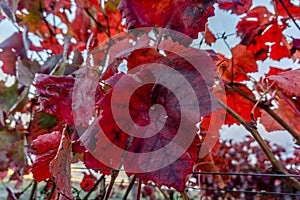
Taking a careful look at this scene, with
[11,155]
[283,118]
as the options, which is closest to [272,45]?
[283,118]

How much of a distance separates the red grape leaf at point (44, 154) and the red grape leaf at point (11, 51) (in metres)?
0.46

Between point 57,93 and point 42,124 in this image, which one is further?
point 42,124

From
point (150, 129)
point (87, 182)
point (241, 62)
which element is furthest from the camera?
point (87, 182)

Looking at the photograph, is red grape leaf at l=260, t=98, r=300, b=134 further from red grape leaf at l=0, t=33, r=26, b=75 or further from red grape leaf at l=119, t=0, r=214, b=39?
red grape leaf at l=0, t=33, r=26, b=75

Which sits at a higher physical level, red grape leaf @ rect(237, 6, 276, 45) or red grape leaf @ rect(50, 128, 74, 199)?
red grape leaf @ rect(237, 6, 276, 45)

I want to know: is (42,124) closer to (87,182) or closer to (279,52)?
(87,182)

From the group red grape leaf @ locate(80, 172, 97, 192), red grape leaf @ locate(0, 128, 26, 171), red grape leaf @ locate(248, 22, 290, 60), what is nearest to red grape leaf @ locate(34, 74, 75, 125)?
red grape leaf @ locate(0, 128, 26, 171)

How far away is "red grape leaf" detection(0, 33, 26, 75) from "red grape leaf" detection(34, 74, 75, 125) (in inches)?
18.7

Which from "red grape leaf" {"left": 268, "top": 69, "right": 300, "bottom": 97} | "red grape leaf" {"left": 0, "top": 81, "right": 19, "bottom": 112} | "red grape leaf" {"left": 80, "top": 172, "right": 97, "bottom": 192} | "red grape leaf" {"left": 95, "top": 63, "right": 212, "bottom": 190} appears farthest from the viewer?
"red grape leaf" {"left": 80, "top": 172, "right": 97, "bottom": 192}

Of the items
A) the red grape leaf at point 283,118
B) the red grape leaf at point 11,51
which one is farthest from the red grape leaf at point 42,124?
the red grape leaf at point 283,118

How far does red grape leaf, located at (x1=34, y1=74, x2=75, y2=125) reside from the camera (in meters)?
0.32

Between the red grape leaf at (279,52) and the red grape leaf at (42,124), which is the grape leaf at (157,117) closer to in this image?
the red grape leaf at (42,124)

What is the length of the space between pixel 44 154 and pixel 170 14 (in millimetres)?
197

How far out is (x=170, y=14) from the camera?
0.30 metres
